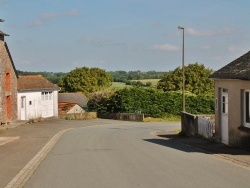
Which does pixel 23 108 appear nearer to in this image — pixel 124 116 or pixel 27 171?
pixel 124 116

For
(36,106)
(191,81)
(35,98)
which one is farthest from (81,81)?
(35,98)

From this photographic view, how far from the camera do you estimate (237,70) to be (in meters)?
17.6

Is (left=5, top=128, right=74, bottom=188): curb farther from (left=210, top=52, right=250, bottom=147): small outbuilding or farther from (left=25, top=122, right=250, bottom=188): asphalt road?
(left=210, top=52, right=250, bottom=147): small outbuilding

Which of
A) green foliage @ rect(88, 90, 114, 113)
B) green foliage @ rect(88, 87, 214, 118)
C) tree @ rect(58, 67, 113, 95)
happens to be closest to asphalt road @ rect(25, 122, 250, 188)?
green foliage @ rect(88, 87, 214, 118)

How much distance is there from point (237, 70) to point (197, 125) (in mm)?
8114

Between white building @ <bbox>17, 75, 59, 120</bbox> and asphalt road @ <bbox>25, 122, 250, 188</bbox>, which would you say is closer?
asphalt road @ <bbox>25, 122, 250, 188</bbox>

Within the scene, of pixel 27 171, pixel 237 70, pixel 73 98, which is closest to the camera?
pixel 27 171

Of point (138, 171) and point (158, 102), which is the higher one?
point (158, 102)

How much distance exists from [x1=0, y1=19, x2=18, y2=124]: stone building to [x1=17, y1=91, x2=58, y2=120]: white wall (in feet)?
11.9

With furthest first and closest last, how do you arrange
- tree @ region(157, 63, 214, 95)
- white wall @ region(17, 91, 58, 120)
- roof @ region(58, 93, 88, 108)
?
roof @ region(58, 93, 88, 108), tree @ region(157, 63, 214, 95), white wall @ region(17, 91, 58, 120)

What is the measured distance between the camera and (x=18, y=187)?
10453 millimetres

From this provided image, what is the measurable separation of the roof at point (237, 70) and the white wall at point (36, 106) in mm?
30226

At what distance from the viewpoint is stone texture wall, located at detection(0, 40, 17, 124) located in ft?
124

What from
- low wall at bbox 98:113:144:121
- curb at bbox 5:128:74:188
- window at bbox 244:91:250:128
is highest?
window at bbox 244:91:250:128
